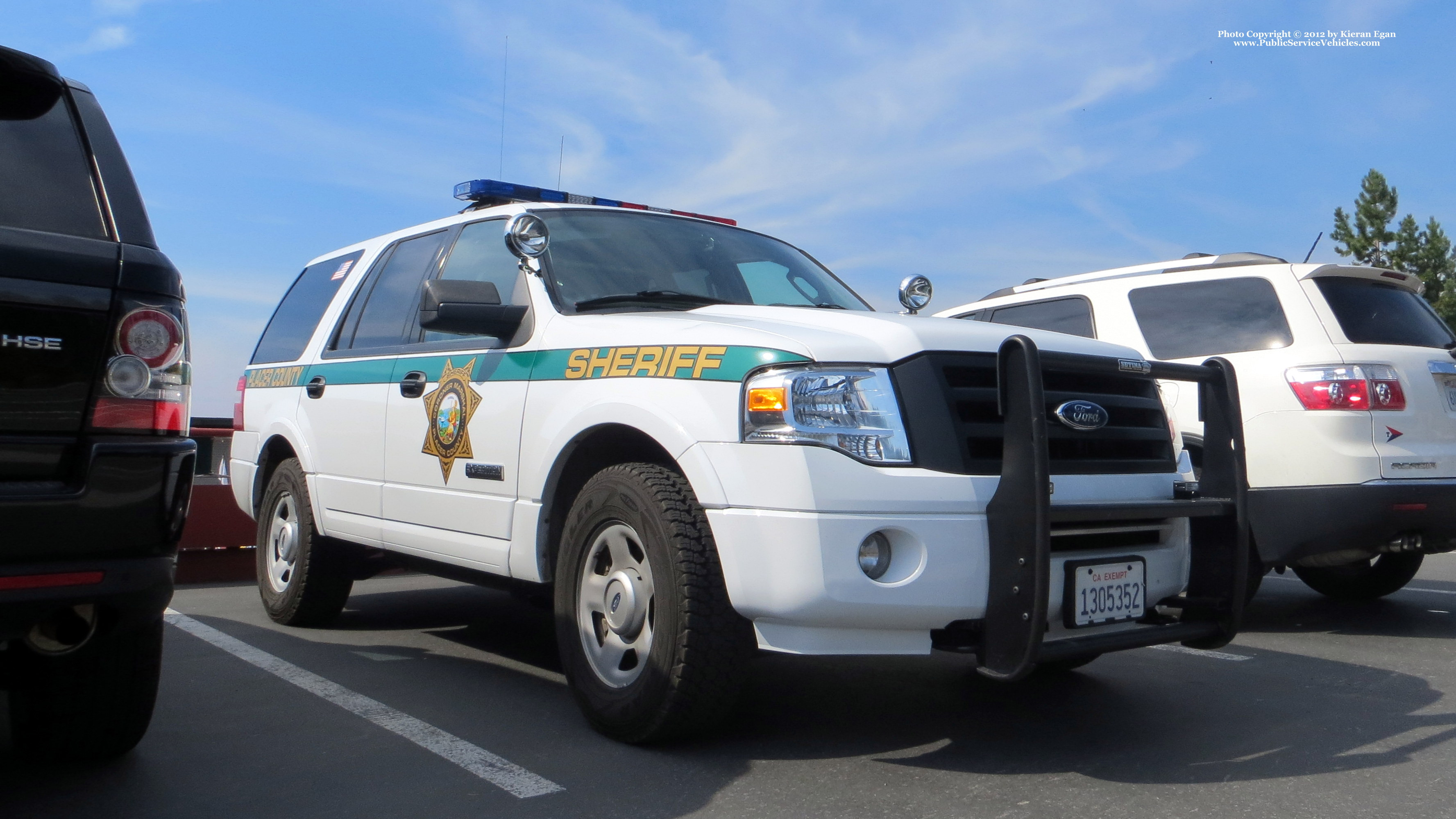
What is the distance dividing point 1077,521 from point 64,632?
2572 mm

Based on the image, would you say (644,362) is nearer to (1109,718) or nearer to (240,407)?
(1109,718)

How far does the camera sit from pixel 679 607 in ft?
10.9

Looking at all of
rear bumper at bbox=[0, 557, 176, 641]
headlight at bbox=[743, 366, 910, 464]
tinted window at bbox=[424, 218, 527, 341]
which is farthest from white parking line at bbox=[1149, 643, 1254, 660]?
rear bumper at bbox=[0, 557, 176, 641]

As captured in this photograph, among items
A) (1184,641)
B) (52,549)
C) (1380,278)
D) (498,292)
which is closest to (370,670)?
(498,292)

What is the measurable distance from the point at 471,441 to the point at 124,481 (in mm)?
1753

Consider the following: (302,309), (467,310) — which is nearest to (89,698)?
(467,310)

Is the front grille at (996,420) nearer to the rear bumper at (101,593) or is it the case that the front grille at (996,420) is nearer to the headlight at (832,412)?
the headlight at (832,412)

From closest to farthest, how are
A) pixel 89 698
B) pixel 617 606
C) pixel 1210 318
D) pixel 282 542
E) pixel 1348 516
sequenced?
pixel 89 698
pixel 617 606
pixel 1348 516
pixel 282 542
pixel 1210 318

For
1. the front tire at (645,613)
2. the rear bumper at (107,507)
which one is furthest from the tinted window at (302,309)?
the rear bumper at (107,507)

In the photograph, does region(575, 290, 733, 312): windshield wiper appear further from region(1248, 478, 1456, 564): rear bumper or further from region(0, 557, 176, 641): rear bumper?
region(1248, 478, 1456, 564): rear bumper

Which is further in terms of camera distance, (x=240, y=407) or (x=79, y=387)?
(x=240, y=407)

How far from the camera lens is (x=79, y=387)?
2676 mm

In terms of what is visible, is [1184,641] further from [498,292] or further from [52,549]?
[52,549]

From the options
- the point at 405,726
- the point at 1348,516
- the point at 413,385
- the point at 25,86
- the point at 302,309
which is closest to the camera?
the point at 25,86
